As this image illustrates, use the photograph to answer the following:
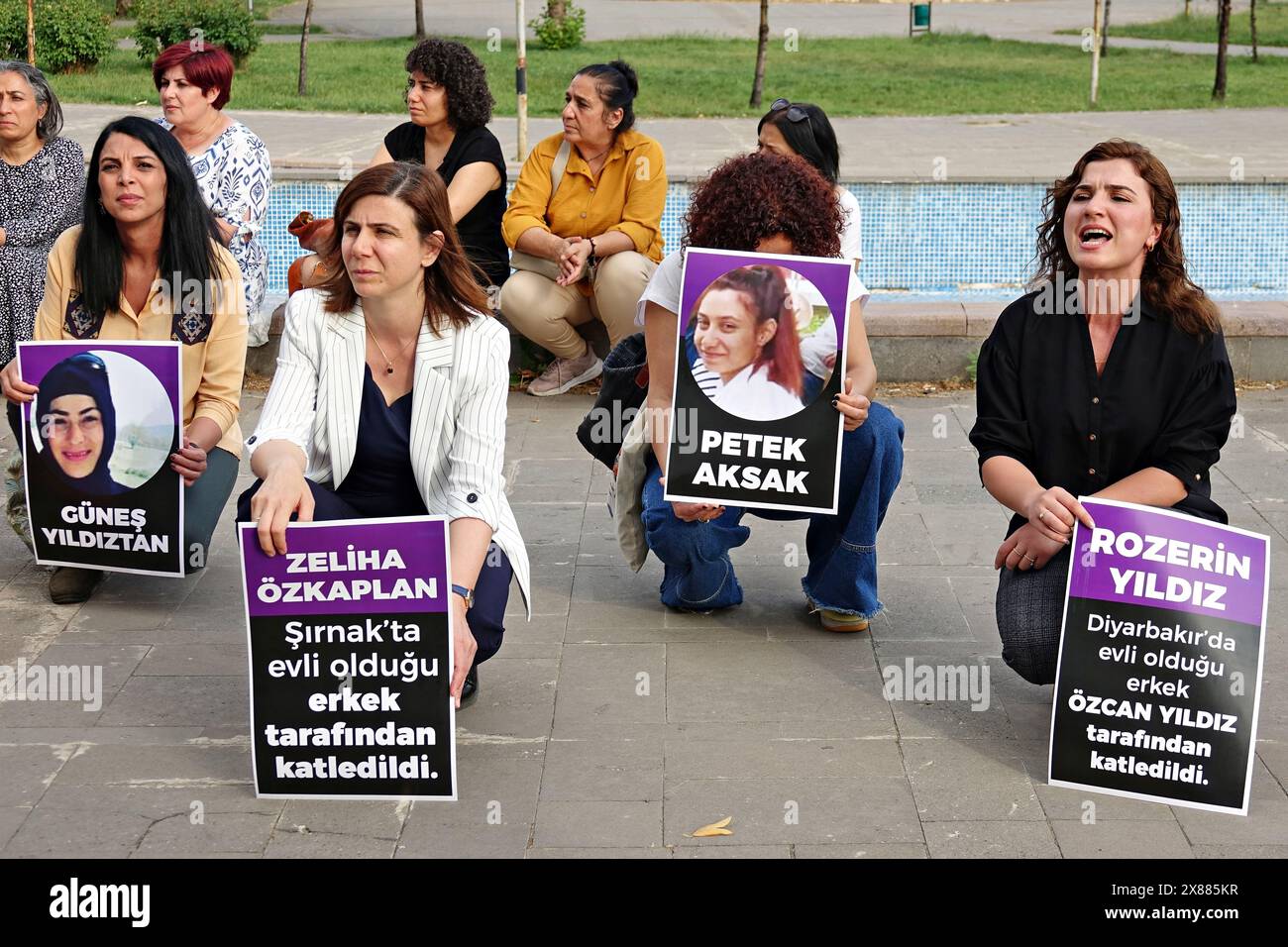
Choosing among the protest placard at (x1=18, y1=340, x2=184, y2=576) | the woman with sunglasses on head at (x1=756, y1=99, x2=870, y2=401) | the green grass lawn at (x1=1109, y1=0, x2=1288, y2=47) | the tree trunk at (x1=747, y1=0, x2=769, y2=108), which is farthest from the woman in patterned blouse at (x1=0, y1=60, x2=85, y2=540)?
the green grass lawn at (x1=1109, y1=0, x2=1288, y2=47)

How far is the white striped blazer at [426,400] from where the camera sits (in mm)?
4090

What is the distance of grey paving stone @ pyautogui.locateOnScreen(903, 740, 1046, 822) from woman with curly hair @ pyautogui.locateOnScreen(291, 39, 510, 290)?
12.8 ft

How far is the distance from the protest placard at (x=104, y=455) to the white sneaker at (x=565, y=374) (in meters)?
3.02

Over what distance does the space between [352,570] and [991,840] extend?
5.02 feet

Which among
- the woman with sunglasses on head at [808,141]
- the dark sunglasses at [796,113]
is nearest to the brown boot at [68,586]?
the woman with sunglasses on head at [808,141]

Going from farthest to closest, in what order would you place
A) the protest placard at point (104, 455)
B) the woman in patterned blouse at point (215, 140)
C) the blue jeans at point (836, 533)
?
the woman in patterned blouse at point (215, 140), the protest placard at point (104, 455), the blue jeans at point (836, 533)

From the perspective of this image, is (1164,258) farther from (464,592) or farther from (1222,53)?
(1222,53)

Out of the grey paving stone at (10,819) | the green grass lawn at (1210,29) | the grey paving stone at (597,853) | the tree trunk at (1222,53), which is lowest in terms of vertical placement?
the grey paving stone at (10,819)

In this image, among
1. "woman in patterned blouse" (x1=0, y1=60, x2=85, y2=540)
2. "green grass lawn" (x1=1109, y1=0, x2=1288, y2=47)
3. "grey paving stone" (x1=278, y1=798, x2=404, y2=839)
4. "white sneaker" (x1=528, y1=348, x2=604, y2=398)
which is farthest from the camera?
"green grass lawn" (x1=1109, y1=0, x2=1288, y2=47)

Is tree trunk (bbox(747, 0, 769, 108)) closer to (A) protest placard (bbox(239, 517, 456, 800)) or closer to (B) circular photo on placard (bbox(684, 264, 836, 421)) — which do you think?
(B) circular photo on placard (bbox(684, 264, 836, 421))

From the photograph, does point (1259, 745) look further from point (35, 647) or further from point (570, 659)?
point (35, 647)

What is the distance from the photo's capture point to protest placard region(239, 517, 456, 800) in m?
3.67

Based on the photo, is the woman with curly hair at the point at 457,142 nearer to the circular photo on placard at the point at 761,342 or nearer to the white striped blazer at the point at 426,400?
the circular photo on placard at the point at 761,342

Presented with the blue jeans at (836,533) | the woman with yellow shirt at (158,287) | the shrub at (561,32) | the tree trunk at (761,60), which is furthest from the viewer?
the shrub at (561,32)
